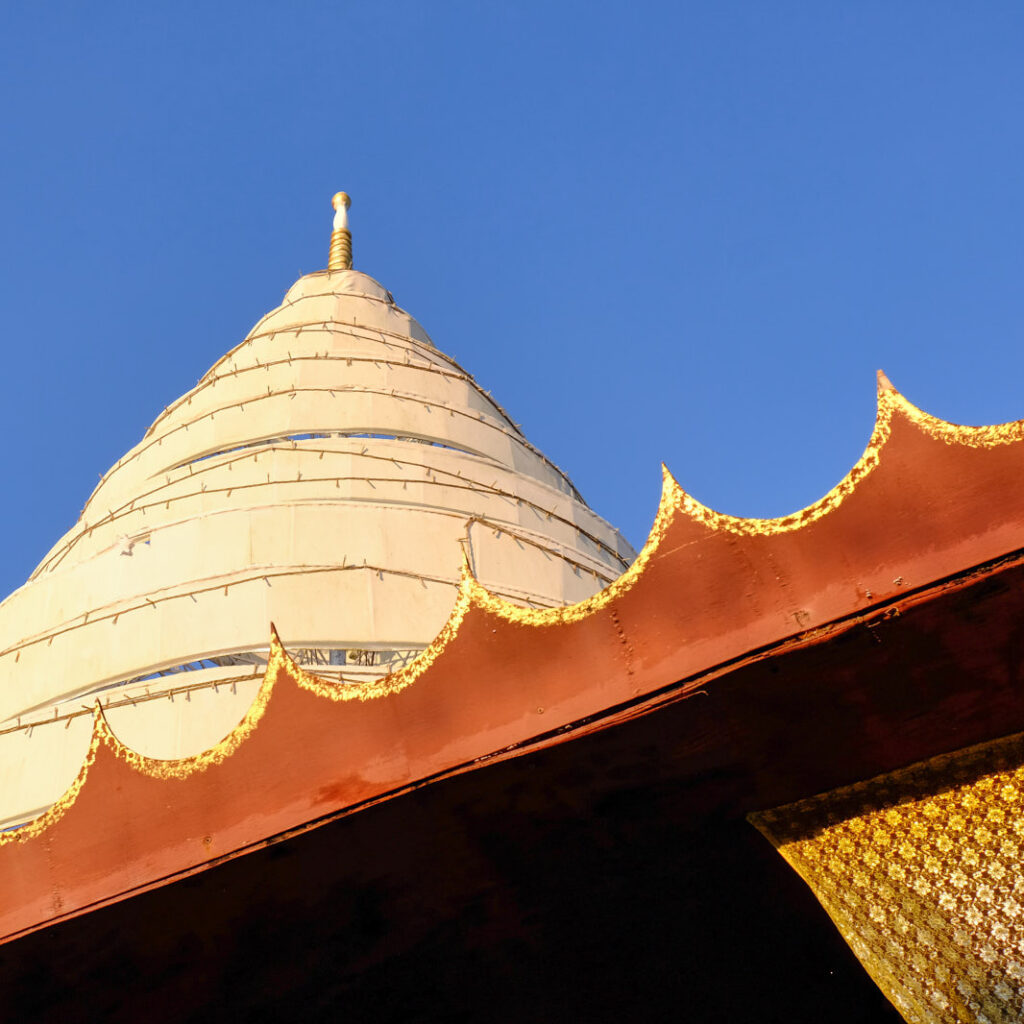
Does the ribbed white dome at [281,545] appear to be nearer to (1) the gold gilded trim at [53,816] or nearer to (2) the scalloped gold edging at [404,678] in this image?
(1) the gold gilded trim at [53,816]

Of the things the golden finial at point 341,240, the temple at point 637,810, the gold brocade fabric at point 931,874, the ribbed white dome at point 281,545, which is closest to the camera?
the temple at point 637,810

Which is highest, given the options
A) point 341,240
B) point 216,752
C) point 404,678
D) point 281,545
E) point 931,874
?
point 341,240

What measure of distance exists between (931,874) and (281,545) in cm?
788

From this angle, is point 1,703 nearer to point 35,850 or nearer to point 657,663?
point 35,850

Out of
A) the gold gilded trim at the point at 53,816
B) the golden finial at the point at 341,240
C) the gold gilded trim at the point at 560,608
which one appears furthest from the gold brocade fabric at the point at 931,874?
the golden finial at the point at 341,240

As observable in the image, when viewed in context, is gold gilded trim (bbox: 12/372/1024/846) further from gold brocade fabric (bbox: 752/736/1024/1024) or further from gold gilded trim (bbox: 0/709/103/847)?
gold brocade fabric (bbox: 752/736/1024/1024)

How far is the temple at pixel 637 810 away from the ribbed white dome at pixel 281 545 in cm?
452

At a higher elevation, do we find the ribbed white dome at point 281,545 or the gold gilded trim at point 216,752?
the ribbed white dome at point 281,545

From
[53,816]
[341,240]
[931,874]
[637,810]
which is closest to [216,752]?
[53,816]

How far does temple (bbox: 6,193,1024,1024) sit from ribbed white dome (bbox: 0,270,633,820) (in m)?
4.52

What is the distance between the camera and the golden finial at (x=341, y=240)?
977 inches

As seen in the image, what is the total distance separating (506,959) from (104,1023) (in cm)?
151

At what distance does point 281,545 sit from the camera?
37.1 feet

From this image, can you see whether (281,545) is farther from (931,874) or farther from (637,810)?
(931,874)
